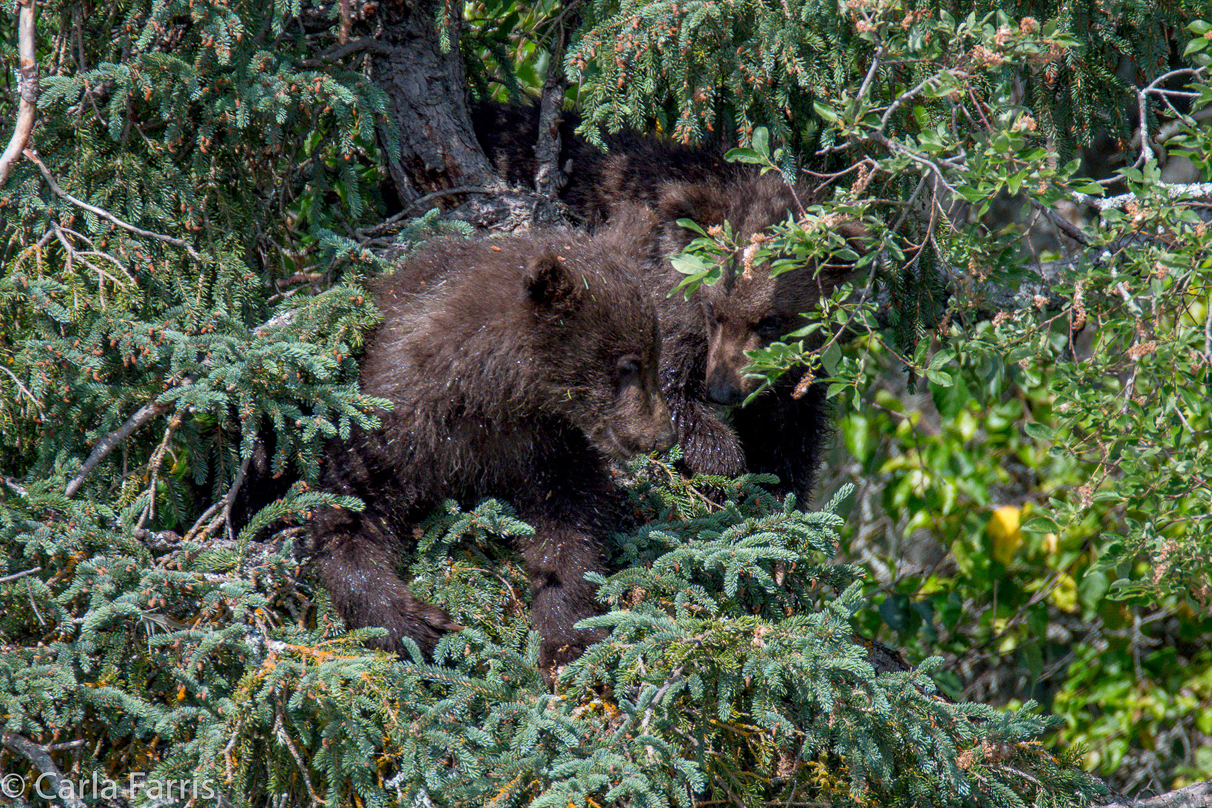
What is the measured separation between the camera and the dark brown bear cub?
3217 millimetres

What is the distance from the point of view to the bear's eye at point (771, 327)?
456 centimetres

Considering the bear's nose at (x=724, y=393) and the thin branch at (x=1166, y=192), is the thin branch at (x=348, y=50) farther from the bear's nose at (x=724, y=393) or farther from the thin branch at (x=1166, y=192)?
the thin branch at (x=1166, y=192)

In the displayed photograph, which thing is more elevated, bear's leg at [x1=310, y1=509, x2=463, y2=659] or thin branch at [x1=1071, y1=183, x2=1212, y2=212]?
thin branch at [x1=1071, y1=183, x2=1212, y2=212]

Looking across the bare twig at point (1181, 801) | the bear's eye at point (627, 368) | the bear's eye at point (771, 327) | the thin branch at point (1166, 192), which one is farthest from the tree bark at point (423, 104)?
the bare twig at point (1181, 801)

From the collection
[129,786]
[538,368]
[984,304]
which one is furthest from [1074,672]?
[129,786]

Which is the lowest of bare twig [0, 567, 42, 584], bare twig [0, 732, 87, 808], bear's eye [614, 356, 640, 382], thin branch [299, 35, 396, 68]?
bare twig [0, 732, 87, 808]

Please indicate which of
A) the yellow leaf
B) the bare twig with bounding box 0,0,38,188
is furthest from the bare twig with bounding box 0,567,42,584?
the yellow leaf

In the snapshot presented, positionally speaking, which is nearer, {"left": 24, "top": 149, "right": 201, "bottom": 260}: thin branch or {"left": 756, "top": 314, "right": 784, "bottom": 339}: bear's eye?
{"left": 24, "top": 149, "right": 201, "bottom": 260}: thin branch

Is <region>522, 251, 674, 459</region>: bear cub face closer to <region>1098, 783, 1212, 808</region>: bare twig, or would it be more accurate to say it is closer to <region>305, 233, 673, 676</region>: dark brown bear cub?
<region>305, 233, 673, 676</region>: dark brown bear cub

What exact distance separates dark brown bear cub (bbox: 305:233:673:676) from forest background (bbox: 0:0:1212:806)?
0.13 m

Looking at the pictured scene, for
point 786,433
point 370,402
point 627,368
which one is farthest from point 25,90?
point 786,433

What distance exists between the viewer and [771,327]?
4.58 meters

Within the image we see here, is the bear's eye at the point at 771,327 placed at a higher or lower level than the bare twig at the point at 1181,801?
higher

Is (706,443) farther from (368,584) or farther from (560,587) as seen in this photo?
(368,584)
